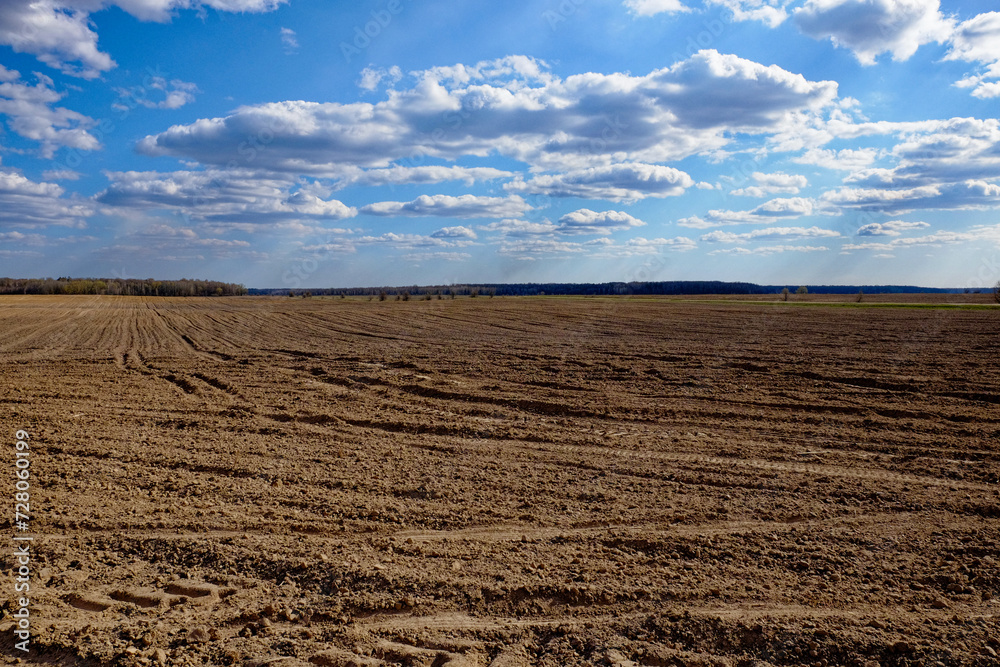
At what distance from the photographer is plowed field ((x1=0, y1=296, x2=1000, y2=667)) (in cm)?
362

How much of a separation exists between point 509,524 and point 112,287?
12658 cm

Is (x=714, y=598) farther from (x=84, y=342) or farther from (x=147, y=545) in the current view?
(x=84, y=342)

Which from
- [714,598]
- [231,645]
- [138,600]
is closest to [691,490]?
[714,598]

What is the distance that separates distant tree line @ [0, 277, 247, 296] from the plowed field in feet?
373

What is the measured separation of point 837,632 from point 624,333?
70.4 feet

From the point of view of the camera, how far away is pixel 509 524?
17.2ft

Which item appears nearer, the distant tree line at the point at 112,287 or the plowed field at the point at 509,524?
the plowed field at the point at 509,524

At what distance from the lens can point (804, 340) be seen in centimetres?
2161

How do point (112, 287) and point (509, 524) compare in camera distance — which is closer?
point (509, 524)

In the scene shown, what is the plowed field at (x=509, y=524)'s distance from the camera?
362 cm

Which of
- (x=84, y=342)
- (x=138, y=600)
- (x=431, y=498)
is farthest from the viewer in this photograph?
(x=84, y=342)

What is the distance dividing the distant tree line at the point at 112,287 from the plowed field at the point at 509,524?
114m

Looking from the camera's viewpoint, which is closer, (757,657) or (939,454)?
(757,657)

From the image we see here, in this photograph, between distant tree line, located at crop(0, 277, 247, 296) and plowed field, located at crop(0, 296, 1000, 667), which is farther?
distant tree line, located at crop(0, 277, 247, 296)
